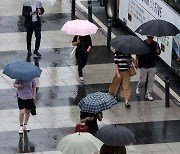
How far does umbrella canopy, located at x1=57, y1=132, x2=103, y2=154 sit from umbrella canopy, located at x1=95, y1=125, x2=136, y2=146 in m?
0.16

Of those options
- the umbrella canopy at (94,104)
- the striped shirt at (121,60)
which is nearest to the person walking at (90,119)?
the umbrella canopy at (94,104)

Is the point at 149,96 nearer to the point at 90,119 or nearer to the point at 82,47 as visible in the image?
the point at 82,47

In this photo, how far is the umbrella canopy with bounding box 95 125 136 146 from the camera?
1329 cm

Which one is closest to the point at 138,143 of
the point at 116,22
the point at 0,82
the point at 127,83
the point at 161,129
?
the point at 161,129

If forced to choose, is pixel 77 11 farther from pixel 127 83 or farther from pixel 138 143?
pixel 138 143

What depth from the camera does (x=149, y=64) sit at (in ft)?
62.3

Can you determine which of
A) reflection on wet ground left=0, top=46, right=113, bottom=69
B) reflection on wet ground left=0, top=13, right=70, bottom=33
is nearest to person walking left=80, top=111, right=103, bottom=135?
reflection on wet ground left=0, top=46, right=113, bottom=69

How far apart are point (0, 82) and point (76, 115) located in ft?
9.31

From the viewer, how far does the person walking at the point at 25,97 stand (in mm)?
16578

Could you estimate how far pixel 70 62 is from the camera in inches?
865

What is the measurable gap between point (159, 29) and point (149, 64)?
2.80 feet

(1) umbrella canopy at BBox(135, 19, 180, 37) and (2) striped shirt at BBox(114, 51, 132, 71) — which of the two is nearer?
(2) striped shirt at BBox(114, 51, 132, 71)

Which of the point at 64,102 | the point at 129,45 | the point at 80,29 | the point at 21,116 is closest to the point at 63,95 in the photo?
the point at 64,102

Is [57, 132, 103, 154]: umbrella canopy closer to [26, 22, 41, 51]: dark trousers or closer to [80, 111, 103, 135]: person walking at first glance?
[80, 111, 103, 135]: person walking
